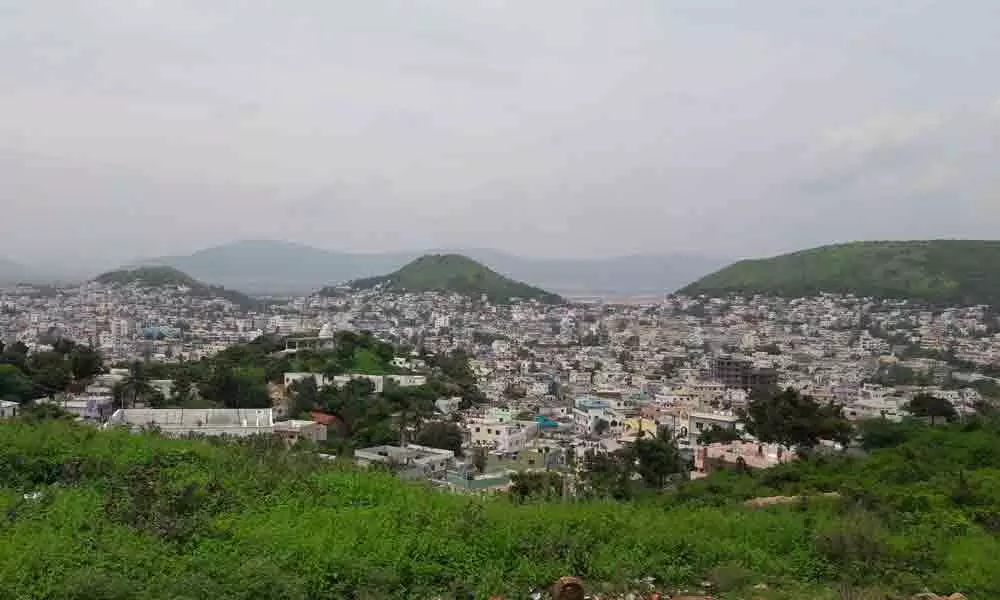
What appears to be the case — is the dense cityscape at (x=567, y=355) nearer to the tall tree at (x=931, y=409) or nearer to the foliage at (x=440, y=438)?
the foliage at (x=440, y=438)

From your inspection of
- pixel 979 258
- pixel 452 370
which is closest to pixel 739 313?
pixel 979 258

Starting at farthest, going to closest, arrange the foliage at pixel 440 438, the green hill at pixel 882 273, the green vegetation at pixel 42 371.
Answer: the green hill at pixel 882 273
the foliage at pixel 440 438
the green vegetation at pixel 42 371

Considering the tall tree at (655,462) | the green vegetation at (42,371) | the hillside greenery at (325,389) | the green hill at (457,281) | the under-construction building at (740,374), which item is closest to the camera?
the tall tree at (655,462)

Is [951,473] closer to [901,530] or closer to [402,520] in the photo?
[901,530]

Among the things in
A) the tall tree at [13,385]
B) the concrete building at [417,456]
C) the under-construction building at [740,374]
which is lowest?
the under-construction building at [740,374]

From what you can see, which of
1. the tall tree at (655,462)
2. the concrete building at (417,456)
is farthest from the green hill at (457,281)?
the tall tree at (655,462)

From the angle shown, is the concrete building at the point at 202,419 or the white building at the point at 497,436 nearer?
the concrete building at the point at 202,419

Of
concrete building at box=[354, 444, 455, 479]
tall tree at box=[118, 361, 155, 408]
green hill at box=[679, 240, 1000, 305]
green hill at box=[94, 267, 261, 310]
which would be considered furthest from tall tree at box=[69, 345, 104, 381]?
green hill at box=[94, 267, 261, 310]

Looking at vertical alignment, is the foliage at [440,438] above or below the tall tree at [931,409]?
below
